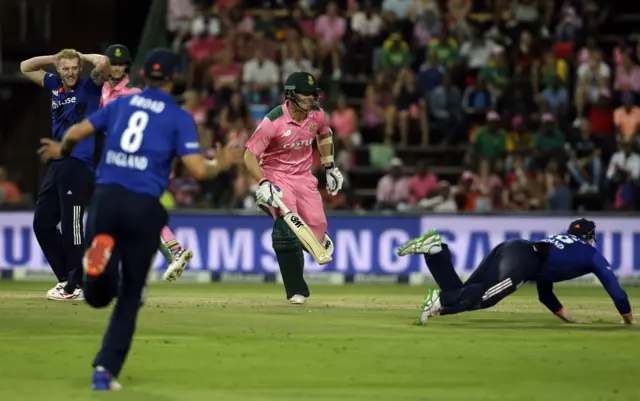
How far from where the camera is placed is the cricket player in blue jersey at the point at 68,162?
13.7m

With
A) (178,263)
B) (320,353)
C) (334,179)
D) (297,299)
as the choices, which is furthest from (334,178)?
(320,353)

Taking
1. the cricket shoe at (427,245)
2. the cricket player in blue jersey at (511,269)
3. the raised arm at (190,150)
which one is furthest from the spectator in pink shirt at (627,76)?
the raised arm at (190,150)

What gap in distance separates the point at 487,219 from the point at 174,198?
18.0 ft

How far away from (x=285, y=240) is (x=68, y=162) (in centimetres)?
244

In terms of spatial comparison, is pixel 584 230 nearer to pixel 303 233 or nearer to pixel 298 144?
pixel 303 233

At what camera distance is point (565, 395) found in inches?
341

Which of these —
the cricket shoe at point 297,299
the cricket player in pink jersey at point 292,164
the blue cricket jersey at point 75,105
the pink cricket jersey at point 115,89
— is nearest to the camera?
the pink cricket jersey at point 115,89

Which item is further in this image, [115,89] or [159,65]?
[115,89]

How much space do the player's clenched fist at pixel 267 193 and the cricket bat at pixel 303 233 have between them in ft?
0.16

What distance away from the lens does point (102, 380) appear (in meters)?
8.50

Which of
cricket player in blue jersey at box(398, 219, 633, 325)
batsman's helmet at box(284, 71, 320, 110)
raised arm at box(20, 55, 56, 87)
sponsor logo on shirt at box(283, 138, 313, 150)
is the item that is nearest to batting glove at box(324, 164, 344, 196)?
sponsor logo on shirt at box(283, 138, 313, 150)

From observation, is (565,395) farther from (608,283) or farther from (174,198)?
(174,198)

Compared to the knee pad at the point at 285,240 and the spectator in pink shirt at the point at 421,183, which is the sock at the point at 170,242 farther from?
the spectator in pink shirt at the point at 421,183

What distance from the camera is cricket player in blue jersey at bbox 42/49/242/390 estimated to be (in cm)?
852
